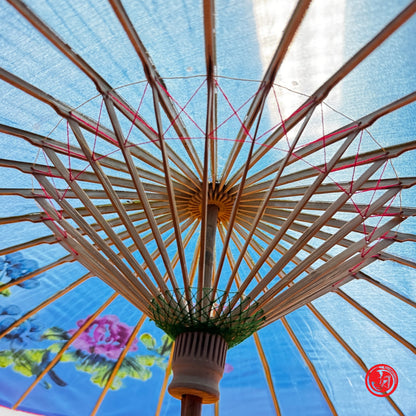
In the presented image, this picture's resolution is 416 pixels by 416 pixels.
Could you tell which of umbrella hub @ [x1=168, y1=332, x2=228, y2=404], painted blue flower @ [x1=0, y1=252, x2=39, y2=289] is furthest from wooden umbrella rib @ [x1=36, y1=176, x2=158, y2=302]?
painted blue flower @ [x1=0, y1=252, x2=39, y2=289]

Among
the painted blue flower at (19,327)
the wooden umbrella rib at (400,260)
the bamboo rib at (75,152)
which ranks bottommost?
the painted blue flower at (19,327)

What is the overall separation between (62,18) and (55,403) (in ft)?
25.1

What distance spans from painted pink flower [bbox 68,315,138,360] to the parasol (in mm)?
38

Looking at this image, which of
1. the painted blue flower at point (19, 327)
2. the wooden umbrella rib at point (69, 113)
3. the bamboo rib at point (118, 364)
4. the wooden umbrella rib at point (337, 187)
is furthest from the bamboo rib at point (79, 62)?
the painted blue flower at point (19, 327)

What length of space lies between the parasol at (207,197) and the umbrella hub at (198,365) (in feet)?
0.09

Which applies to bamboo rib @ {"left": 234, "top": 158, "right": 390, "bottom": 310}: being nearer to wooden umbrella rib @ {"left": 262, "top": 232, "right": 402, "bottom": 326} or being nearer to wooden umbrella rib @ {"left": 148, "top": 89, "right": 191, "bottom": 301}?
wooden umbrella rib @ {"left": 262, "top": 232, "right": 402, "bottom": 326}

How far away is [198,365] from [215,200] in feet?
9.20

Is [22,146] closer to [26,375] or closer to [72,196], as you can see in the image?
[72,196]

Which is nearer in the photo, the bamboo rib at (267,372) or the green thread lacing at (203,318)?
the green thread lacing at (203,318)

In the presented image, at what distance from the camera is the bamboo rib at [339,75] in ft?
15.6

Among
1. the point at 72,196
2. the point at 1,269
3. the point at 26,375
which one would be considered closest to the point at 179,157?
the point at 72,196

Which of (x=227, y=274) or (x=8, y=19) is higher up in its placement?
(x=227, y=274)

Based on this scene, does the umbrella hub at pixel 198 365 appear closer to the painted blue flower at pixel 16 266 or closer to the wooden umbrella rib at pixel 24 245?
the wooden umbrella rib at pixel 24 245

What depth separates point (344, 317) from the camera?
9266mm
